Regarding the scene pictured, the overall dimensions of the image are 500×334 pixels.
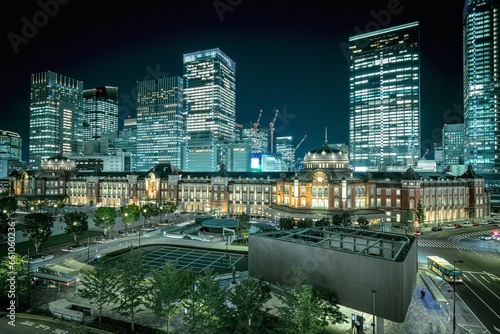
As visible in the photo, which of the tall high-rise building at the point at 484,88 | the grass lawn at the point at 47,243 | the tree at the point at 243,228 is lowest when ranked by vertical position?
the grass lawn at the point at 47,243

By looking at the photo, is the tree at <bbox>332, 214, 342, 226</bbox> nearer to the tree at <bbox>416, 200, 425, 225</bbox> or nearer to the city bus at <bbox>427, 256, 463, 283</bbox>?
the city bus at <bbox>427, 256, 463, 283</bbox>

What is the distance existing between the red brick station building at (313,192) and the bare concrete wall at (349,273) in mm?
51601

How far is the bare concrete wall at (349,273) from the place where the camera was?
27047 mm

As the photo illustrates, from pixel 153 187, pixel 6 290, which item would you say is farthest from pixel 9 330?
pixel 153 187

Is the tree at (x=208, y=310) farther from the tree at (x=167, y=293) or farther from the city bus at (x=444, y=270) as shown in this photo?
the city bus at (x=444, y=270)

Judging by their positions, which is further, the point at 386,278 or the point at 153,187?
the point at 153,187

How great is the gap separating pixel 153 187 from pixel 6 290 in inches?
3311

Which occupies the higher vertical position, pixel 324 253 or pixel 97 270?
pixel 324 253

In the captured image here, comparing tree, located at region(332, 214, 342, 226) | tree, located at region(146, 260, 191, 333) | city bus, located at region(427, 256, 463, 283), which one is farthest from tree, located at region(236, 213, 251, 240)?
tree, located at region(146, 260, 191, 333)

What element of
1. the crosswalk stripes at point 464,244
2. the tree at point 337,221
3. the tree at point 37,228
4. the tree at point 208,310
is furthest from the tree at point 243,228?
the tree at point 208,310

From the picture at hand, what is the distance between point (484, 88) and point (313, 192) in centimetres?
13663

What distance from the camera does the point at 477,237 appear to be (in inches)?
2958

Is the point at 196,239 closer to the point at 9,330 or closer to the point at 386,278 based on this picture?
the point at 9,330

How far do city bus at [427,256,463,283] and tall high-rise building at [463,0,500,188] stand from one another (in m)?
137
